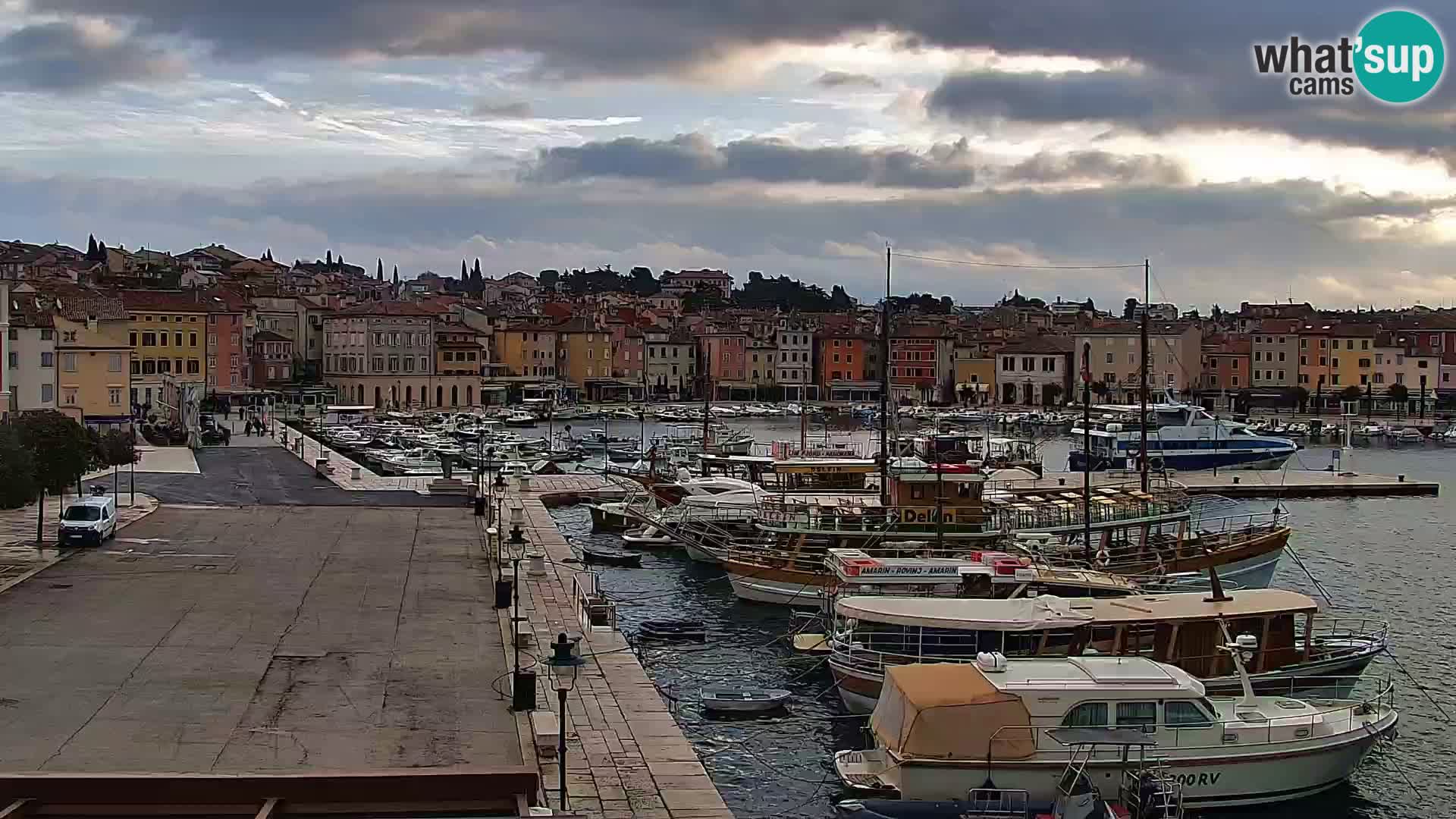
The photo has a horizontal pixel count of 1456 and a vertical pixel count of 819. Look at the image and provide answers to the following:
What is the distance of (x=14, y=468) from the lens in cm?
2914

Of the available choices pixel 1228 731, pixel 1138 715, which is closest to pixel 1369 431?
pixel 1228 731

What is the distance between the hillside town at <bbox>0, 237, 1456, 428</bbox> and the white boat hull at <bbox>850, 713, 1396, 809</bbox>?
220ft

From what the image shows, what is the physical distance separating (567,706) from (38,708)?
553 cm

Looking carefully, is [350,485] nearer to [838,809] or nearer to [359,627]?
[359,627]

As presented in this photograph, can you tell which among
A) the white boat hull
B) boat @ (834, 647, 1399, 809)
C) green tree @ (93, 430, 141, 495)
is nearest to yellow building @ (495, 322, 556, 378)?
green tree @ (93, 430, 141, 495)

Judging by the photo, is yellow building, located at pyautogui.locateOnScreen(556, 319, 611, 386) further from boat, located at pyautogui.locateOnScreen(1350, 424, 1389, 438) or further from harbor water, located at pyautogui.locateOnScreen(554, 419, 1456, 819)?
harbor water, located at pyautogui.locateOnScreen(554, 419, 1456, 819)

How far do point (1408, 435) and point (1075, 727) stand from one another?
77.9 m

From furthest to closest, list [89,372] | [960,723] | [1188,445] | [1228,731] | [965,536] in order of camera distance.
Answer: [1188,445], [89,372], [965,536], [1228,731], [960,723]

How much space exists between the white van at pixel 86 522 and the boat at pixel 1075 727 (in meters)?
16.6

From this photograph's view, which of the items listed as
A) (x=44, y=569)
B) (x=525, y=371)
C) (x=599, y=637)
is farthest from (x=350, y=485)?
(x=525, y=371)

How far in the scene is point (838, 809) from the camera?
1594 cm

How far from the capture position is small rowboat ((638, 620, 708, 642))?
2503 centimetres

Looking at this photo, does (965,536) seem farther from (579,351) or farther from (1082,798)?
(579,351)

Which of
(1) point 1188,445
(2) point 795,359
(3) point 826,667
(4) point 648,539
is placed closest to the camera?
(3) point 826,667
